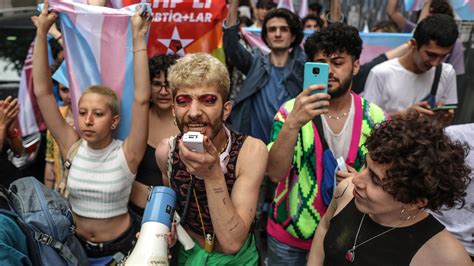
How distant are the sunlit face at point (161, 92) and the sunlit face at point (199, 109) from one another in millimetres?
999

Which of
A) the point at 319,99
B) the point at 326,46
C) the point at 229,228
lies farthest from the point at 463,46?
the point at 229,228

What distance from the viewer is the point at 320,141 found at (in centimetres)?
218

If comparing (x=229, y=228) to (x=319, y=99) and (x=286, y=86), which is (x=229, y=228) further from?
(x=286, y=86)

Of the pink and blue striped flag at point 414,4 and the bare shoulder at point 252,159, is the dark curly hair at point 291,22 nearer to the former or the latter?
the pink and blue striped flag at point 414,4

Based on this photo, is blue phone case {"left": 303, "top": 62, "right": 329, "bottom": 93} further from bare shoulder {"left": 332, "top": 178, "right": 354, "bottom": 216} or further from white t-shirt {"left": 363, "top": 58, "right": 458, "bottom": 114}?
white t-shirt {"left": 363, "top": 58, "right": 458, "bottom": 114}

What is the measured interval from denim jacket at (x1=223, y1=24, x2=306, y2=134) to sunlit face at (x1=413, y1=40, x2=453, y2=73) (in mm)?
874

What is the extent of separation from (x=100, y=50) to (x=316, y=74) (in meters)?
1.44

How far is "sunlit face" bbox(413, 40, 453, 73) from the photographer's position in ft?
9.57

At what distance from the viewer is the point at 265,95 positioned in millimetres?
3369

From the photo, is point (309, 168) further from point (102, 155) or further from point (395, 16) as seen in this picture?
point (395, 16)

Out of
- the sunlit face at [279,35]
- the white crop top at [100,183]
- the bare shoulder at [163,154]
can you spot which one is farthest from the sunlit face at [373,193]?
the sunlit face at [279,35]

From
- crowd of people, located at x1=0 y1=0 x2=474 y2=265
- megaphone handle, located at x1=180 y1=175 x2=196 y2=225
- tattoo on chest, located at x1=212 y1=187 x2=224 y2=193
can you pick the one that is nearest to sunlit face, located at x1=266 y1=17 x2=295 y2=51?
crowd of people, located at x1=0 y1=0 x2=474 y2=265

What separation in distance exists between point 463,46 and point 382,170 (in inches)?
124

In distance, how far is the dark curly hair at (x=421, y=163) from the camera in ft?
4.73
